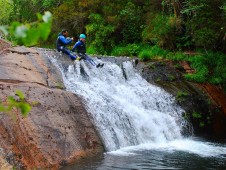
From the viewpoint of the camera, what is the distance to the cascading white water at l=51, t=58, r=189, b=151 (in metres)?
10.6

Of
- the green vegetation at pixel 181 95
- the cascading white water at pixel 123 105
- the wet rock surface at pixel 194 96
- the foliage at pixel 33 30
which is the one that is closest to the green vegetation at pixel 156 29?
the wet rock surface at pixel 194 96

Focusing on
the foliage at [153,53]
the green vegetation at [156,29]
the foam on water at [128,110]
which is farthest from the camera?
the foliage at [153,53]

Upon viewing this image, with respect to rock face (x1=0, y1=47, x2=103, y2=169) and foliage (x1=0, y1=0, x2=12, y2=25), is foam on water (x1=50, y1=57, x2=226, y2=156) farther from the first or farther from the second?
foliage (x1=0, y1=0, x2=12, y2=25)

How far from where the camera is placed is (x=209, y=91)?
14648mm

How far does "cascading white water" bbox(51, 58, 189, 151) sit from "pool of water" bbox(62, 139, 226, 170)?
2.04 feet

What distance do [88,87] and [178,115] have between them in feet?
11.6

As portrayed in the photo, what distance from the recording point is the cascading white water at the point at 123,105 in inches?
417

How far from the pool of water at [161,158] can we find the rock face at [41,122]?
1.75 feet

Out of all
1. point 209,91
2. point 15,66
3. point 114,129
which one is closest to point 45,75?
point 15,66

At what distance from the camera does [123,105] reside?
38.9ft

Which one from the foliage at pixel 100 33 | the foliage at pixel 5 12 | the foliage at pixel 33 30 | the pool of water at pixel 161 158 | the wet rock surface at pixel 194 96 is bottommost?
the pool of water at pixel 161 158

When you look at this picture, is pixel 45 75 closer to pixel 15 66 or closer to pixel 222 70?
pixel 15 66

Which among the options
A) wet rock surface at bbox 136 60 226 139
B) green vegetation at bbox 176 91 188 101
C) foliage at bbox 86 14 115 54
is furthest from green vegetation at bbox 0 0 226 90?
green vegetation at bbox 176 91 188 101

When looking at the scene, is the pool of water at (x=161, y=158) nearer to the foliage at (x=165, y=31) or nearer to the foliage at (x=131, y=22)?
the foliage at (x=165, y=31)
